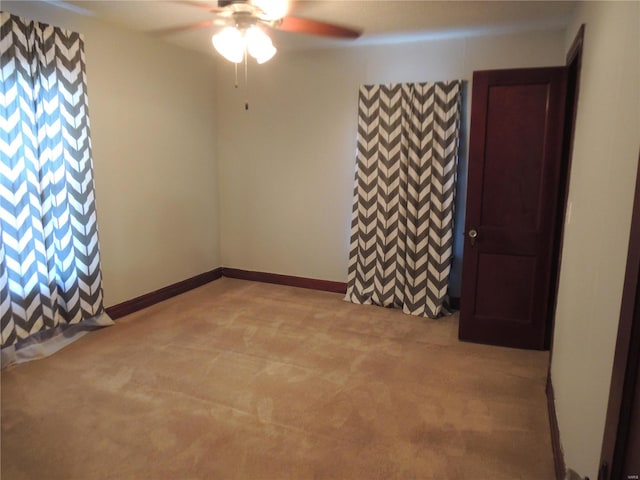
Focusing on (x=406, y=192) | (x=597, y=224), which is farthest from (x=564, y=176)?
(x=597, y=224)

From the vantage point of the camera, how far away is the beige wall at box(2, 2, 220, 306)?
3.65 meters

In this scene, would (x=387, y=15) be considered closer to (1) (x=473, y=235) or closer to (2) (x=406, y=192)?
(2) (x=406, y=192)

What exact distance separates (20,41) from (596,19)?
134 inches

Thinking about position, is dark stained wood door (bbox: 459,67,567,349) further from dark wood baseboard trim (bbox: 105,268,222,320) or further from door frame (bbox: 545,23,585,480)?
dark wood baseboard trim (bbox: 105,268,222,320)

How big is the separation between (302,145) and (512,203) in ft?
7.45

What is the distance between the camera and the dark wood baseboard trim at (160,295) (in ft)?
12.9

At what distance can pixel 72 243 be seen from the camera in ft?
11.2

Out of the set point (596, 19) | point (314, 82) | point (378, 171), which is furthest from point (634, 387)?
point (314, 82)

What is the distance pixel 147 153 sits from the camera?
4133mm

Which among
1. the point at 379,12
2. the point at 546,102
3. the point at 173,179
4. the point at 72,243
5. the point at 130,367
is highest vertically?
the point at 379,12

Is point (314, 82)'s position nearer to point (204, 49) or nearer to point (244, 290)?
point (204, 49)

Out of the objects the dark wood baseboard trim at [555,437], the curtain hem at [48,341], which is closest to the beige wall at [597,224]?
the dark wood baseboard trim at [555,437]

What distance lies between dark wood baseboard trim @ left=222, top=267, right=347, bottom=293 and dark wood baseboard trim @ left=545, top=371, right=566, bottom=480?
2.43m

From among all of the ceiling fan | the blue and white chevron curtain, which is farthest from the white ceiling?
the ceiling fan
